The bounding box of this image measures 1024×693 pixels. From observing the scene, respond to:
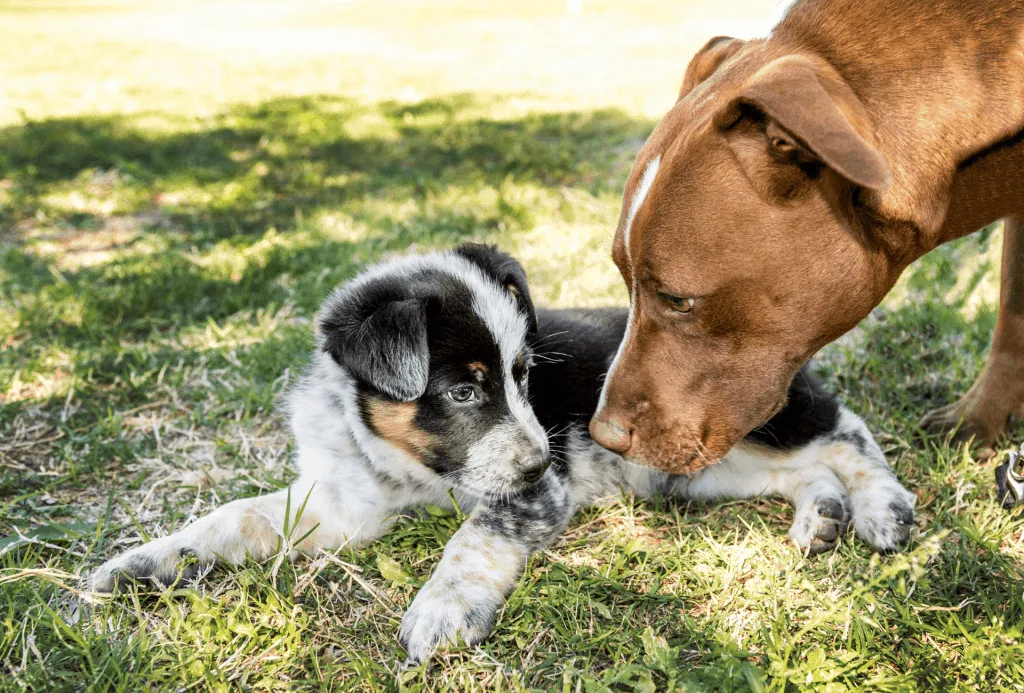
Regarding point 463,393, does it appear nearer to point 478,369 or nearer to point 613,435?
point 478,369

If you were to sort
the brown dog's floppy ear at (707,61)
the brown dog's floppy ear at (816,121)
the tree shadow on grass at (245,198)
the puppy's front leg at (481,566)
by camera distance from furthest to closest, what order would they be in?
the tree shadow on grass at (245,198), the brown dog's floppy ear at (707,61), the puppy's front leg at (481,566), the brown dog's floppy ear at (816,121)

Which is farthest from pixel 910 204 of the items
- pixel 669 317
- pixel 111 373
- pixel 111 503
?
pixel 111 373

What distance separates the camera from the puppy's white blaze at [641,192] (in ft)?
8.36

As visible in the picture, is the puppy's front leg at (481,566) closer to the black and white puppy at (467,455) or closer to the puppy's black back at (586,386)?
the black and white puppy at (467,455)

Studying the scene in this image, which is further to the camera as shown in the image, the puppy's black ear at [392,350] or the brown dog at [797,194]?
the puppy's black ear at [392,350]

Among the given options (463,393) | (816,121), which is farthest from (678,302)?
(463,393)

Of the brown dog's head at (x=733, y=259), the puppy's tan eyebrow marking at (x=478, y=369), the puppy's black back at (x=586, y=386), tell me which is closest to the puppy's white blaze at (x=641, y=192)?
the brown dog's head at (x=733, y=259)

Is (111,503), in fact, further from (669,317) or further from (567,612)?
(669,317)

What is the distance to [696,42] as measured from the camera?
15.6m

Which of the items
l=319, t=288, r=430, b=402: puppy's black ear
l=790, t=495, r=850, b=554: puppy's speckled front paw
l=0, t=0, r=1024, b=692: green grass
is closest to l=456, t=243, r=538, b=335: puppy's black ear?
l=319, t=288, r=430, b=402: puppy's black ear

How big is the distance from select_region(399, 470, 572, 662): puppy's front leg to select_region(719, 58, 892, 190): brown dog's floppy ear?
1515 millimetres

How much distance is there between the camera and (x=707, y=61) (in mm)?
2994

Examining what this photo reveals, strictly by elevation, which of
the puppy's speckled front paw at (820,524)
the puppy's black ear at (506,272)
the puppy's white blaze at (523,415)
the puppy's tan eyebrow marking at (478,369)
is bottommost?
the puppy's speckled front paw at (820,524)

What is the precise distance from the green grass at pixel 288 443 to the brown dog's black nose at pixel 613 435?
1.18ft
